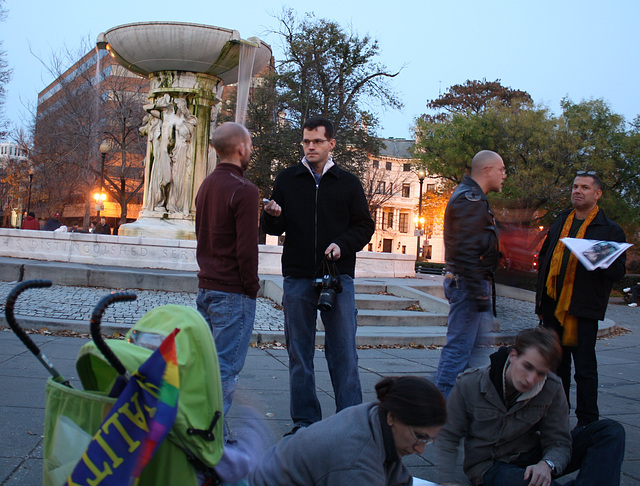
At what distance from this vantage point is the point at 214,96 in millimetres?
15320

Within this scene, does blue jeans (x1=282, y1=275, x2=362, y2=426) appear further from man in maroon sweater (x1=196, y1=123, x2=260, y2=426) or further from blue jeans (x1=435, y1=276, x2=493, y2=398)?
blue jeans (x1=435, y1=276, x2=493, y2=398)

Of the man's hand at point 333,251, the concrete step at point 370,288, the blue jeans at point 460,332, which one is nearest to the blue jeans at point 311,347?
the man's hand at point 333,251

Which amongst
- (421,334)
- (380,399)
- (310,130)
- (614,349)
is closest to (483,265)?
(310,130)

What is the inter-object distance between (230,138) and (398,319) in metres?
6.76

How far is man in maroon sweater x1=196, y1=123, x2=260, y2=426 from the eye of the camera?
11.1 ft

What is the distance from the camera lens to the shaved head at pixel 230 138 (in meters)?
3.55

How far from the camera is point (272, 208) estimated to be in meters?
3.61

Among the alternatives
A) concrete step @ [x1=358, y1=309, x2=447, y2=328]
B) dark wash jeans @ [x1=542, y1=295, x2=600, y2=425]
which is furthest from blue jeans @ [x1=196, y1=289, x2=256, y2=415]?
concrete step @ [x1=358, y1=309, x2=447, y2=328]

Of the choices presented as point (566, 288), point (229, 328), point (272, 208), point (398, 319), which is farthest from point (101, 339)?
point (398, 319)

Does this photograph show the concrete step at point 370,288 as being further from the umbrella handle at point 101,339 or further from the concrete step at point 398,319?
the umbrella handle at point 101,339

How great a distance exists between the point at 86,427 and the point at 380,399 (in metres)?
0.97

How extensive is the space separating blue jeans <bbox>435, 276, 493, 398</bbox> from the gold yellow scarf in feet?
2.72

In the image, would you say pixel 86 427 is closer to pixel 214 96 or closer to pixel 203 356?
pixel 203 356

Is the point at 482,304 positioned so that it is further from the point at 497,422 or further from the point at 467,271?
the point at 497,422
